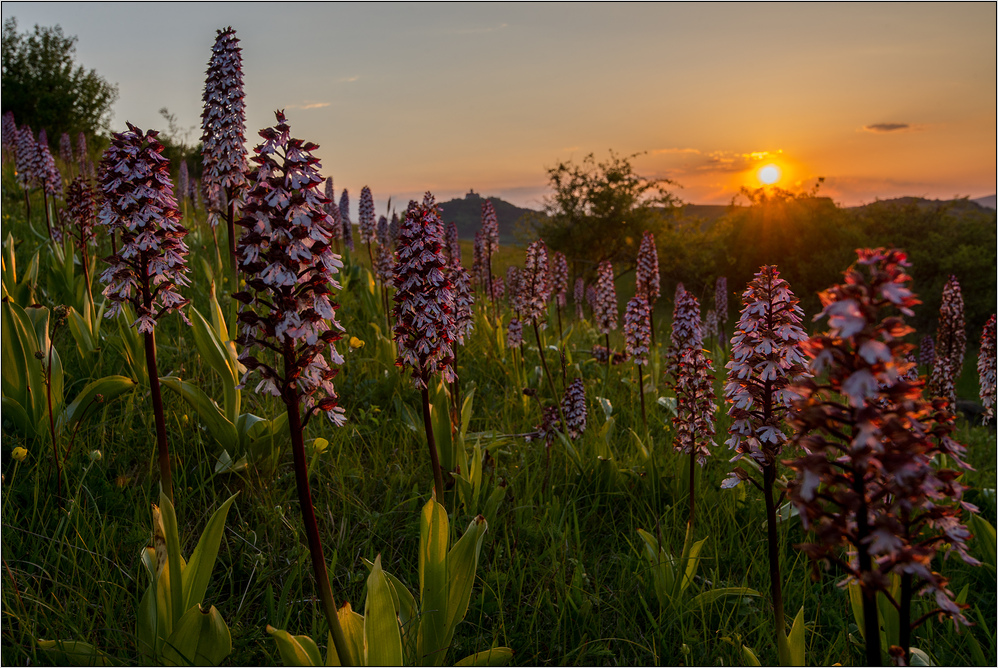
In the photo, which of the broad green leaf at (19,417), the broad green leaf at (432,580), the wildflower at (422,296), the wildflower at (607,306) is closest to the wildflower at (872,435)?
the broad green leaf at (432,580)

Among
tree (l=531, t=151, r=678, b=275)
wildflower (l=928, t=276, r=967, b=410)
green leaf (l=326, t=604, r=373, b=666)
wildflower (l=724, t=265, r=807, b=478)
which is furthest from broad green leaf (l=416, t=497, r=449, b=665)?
tree (l=531, t=151, r=678, b=275)

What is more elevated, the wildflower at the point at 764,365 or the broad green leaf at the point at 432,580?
the wildflower at the point at 764,365

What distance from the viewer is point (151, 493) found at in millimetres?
3975

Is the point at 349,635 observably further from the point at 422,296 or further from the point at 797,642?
the point at 797,642

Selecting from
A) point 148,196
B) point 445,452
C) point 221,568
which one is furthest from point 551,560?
point 148,196

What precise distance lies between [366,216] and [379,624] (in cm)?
986

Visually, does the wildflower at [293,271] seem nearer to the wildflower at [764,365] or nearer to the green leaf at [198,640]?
the green leaf at [198,640]

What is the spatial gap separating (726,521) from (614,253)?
4003cm

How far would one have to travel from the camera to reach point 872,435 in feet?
5.13

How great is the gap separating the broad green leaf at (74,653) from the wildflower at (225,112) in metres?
4.18

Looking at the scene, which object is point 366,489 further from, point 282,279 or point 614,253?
point 614,253

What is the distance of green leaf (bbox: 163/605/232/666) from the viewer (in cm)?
261

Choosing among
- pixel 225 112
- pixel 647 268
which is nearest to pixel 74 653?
pixel 225 112

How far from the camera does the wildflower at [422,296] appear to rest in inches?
141
